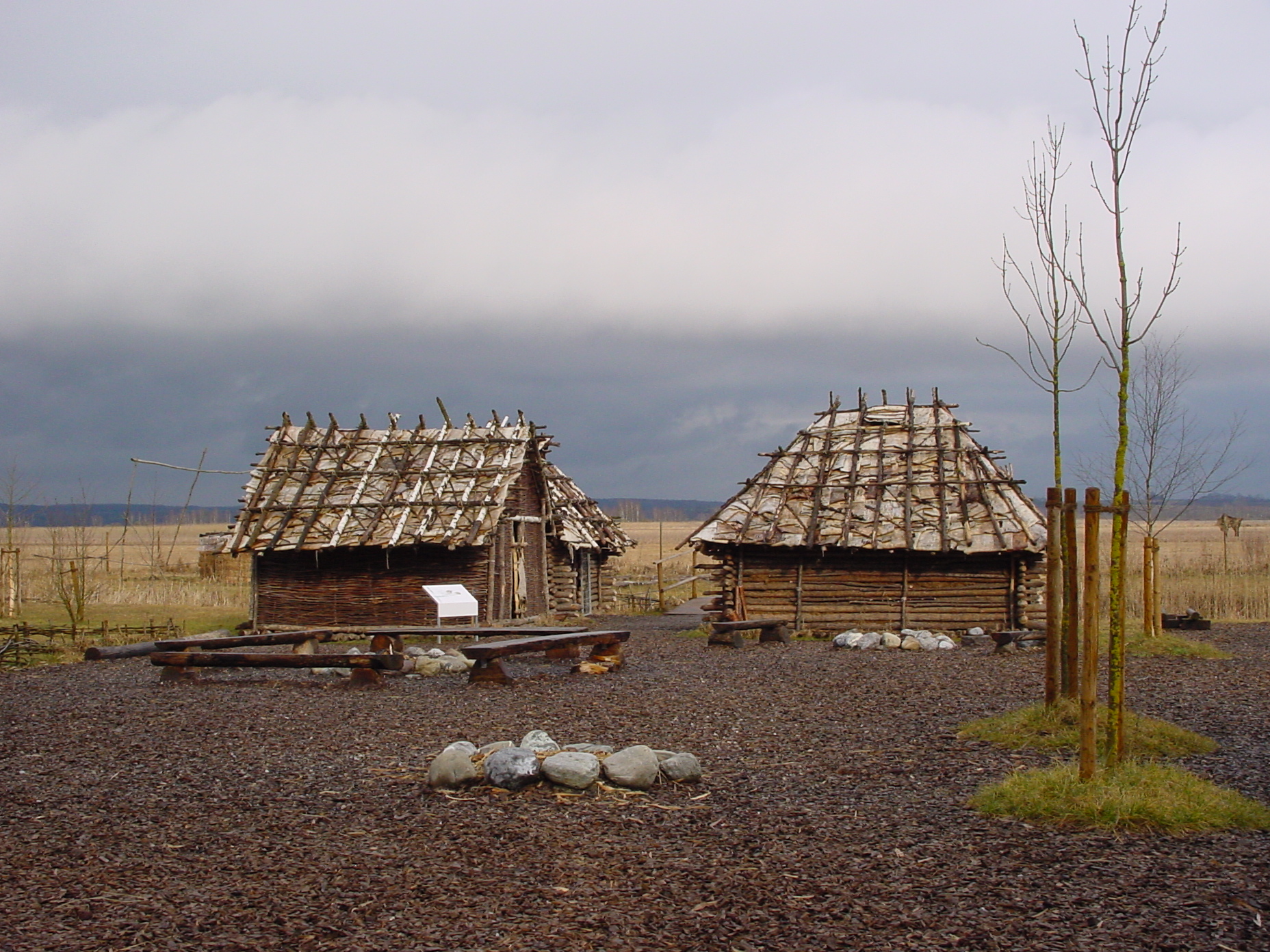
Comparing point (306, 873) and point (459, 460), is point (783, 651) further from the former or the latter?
point (306, 873)

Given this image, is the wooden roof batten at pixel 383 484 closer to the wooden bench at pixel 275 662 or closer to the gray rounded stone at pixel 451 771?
the wooden bench at pixel 275 662

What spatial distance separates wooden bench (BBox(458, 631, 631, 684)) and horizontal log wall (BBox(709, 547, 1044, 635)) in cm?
749

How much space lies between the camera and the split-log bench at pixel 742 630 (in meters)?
19.1

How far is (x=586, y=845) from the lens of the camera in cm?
617

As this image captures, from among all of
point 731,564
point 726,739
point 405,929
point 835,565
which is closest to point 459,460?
point 731,564

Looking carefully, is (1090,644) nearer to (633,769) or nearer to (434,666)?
(633,769)

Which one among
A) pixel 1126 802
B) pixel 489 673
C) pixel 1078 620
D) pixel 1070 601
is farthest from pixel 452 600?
pixel 1126 802

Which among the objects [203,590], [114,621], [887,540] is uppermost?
[887,540]

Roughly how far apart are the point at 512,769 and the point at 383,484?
18.7 m

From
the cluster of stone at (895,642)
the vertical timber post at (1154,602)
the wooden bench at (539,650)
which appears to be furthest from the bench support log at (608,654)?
the vertical timber post at (1154,602)

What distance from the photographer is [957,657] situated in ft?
55.6

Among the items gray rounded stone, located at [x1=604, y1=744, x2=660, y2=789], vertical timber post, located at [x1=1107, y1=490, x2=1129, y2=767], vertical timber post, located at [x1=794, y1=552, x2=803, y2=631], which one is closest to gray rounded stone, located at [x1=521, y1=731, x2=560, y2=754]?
gray rounded stone, located at [x1=604, y1=744, x2=660, y2=789]

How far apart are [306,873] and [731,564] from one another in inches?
704

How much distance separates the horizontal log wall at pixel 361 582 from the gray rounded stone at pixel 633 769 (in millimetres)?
17024
